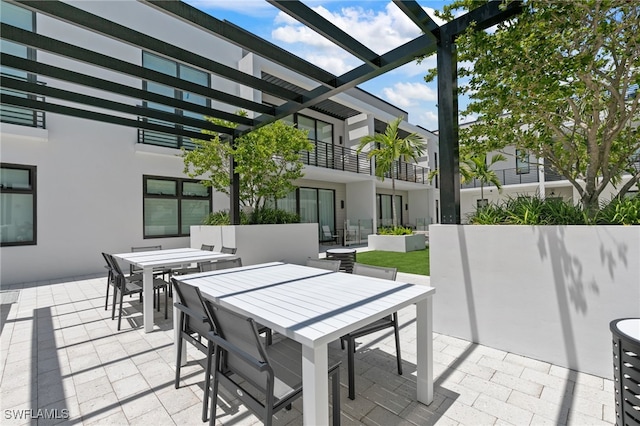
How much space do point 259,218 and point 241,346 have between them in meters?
6.09

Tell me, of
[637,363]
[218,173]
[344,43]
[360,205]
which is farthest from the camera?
[360,205]

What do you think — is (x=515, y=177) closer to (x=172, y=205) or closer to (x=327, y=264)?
(x=327, y=264)

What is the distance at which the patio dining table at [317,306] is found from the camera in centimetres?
157

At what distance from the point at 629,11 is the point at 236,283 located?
473 cm

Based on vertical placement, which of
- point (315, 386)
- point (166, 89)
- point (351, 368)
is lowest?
point (351, 368)

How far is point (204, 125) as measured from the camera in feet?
19.7

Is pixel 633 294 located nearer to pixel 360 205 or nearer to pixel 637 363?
pixel 637 363

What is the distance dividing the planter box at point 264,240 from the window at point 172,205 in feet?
5.95

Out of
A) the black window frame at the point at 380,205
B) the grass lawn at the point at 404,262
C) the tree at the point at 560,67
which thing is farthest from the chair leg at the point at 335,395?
the black window frame at the point at 380,205

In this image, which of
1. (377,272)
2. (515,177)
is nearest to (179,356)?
(377,272)

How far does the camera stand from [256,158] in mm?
7113


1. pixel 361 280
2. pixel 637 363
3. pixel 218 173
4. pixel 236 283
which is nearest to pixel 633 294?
pixel 637 363

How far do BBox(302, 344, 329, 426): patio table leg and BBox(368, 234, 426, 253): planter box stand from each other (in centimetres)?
993

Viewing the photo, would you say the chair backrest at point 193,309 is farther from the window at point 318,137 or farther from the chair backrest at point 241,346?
the window at point 318,137
